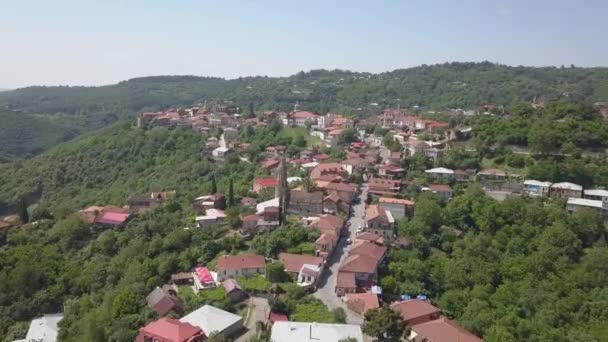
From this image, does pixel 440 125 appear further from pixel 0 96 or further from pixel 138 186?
pixel 0 96

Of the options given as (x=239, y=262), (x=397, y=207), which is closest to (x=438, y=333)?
(x=239, y=262)

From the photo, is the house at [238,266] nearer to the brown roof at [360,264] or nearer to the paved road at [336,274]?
the paved road at [336,274]

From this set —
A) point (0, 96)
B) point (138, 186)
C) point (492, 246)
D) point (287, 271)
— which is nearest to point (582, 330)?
point (492, 246)

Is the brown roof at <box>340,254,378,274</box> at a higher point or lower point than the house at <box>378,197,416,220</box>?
lower

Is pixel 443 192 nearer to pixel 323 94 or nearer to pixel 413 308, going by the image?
pixel 413 308

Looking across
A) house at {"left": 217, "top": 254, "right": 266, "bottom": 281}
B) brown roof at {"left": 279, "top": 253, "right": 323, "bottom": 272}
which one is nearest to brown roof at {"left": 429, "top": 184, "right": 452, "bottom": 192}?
brown roof at {"left": 279, "top": 253, "right": 323, "bottom": 272}

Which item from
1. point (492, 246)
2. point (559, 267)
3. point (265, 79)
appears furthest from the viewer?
point (265, 79)

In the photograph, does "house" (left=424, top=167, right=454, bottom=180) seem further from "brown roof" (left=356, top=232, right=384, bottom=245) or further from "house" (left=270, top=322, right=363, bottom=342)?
"house" (left=270, top=322, right=363, bottom=342)
